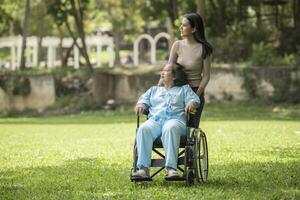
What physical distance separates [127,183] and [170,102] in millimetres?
1068

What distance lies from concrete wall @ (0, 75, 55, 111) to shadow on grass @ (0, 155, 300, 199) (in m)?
22.1

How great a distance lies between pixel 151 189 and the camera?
816 centimetres

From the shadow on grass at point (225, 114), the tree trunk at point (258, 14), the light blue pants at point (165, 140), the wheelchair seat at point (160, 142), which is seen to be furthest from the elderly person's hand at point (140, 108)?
the tree trunk at point (258, 14)

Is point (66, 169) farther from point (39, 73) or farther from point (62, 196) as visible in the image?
point (39, 73)

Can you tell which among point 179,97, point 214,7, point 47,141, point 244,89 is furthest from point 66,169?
point 214,7

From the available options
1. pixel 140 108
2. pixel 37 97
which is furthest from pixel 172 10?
pixel 140 108

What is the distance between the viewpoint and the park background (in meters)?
8.78

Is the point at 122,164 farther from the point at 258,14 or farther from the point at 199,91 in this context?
the point at 258,14

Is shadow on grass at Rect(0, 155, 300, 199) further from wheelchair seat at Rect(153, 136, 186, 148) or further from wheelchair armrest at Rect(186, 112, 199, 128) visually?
wheelchair armrest at Rect(186, 112, 199, 128)

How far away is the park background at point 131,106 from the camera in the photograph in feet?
28.8

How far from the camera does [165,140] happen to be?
8359 millimetres

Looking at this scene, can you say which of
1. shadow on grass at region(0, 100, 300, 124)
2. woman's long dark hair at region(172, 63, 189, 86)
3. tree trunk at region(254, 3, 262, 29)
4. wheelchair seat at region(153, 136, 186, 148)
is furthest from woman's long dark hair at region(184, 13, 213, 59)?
tree trunk at region(254, 3, 262, 29)

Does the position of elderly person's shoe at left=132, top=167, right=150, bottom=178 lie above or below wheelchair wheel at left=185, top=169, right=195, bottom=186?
above

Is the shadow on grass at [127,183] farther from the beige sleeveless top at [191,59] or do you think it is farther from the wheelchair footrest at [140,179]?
the beige sleeveless top at [191,59]
